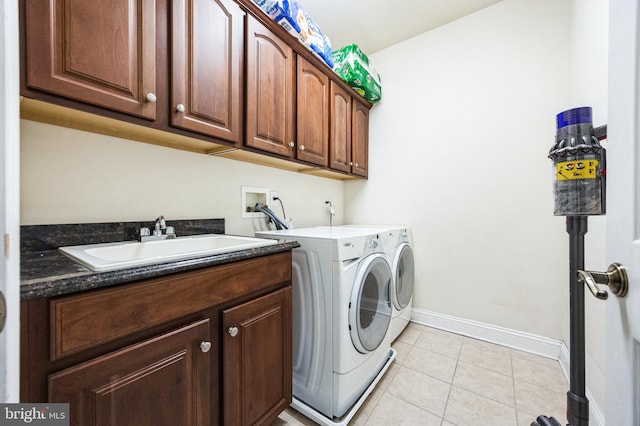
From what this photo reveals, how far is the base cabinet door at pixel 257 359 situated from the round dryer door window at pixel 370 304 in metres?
0.35

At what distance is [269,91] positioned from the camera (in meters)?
1.40

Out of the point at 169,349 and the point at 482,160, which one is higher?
the point at 482,160

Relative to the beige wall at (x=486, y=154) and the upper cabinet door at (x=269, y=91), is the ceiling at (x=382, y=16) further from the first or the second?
the upper cabinet door at (x=269, y=91)

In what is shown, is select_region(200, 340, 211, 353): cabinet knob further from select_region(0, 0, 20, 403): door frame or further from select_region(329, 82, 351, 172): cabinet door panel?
select_region(329, 82, 351, 172): cabinet door panel

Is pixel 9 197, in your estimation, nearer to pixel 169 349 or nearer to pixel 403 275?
pixel 169 349

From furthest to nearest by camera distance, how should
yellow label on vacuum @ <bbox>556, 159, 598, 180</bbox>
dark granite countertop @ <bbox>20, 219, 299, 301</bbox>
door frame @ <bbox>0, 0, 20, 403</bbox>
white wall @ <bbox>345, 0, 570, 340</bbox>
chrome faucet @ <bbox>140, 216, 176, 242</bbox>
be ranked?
1. white wall @ <bbox>345, 0, 570, 340</bbox>
2. chrome faucet @ <bbox>140, 216, 176, 242</bbox>
3. yellow label on vacuum @ <bbox>556, 159, 598, 180</bbox>
4. dark granite countertop @ <bbox>20, 219, 299, 301</bbox>
5. door frame @ <bbox>0, 0, 20, 403</bbox>

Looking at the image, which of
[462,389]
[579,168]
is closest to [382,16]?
[579,168]

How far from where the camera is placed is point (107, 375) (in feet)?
2.06

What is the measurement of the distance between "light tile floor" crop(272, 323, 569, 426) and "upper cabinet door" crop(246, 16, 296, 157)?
1523 mm

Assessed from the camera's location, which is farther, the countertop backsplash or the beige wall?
Answer: the beige wall

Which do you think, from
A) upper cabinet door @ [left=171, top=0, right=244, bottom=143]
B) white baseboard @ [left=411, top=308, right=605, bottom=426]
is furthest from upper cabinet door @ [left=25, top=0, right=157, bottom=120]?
white baseboard @ [left=411, top=308, right=605, bottom=426]

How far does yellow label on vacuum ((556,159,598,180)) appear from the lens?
0.70 metres

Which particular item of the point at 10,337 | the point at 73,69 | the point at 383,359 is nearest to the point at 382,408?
the point at 383,359

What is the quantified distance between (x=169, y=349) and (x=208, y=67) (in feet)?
3.76
